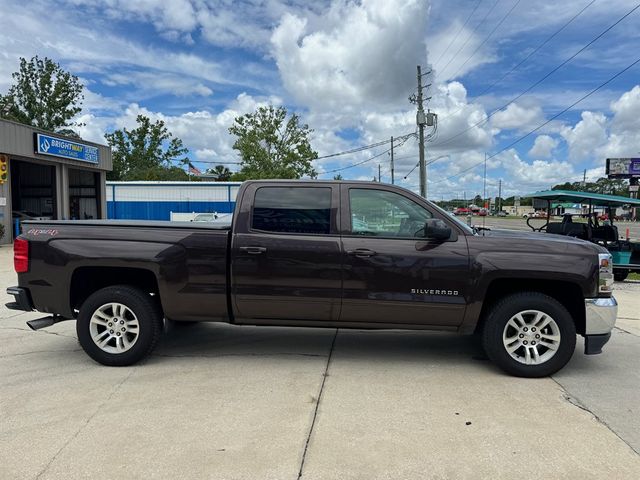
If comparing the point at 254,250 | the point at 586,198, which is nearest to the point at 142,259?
the point at 254,250

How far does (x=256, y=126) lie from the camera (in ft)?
139

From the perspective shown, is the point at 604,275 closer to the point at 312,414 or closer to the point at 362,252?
the point at 362,252

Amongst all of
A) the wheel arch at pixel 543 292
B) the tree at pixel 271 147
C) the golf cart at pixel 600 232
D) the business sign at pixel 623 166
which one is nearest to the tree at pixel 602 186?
the business sign at pixel 623 166

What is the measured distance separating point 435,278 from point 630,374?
2.17 metres

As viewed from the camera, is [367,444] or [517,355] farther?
[517,355]

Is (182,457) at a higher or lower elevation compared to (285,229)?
lower

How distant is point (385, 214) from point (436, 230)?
0.58m

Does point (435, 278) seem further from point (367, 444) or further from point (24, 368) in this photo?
point (24, 368)

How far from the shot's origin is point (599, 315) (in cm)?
441

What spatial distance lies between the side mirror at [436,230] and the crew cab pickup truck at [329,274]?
0.01m

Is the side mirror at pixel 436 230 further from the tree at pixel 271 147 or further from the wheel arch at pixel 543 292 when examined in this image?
the tree at pixel 271 147

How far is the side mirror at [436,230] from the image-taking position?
14.3ft

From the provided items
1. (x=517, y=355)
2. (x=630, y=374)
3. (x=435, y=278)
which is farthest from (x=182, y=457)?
(x=630, y=374)

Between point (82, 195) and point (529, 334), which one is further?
point (82, 195)
